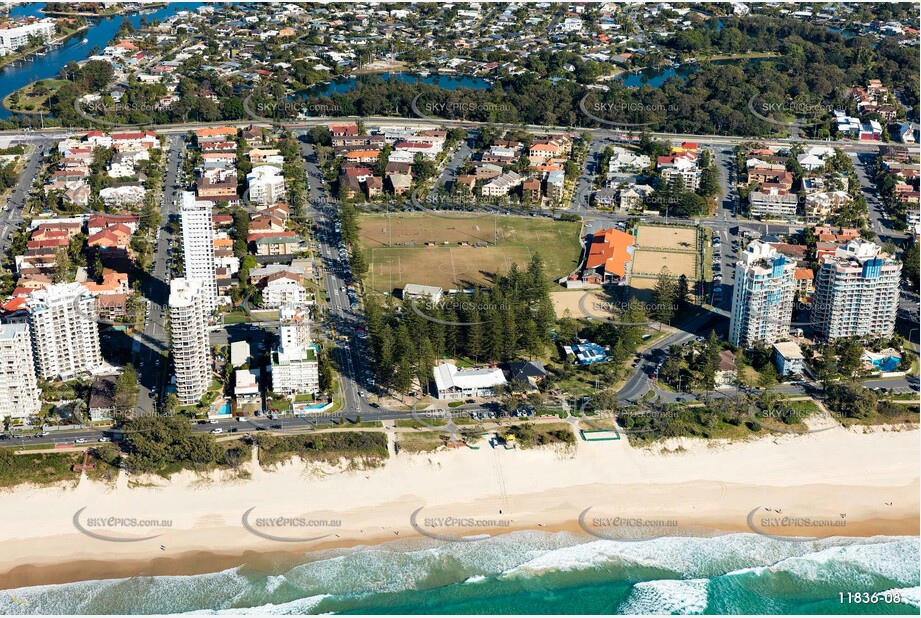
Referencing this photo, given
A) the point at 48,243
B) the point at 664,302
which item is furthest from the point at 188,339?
the point at 664,302

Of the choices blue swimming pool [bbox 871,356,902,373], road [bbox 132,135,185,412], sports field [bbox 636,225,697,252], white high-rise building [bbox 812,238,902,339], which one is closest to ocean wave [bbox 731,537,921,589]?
blue swimming pool [bbox 871,356,902,373]

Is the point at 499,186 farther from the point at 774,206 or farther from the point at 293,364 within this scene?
the point at 293,364

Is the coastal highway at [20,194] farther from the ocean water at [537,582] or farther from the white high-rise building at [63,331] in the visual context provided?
the ocean water at [537,582]

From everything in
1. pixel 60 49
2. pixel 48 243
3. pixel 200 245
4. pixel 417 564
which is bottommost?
pixel 417 564

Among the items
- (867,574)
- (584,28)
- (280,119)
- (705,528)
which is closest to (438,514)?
(705,528)

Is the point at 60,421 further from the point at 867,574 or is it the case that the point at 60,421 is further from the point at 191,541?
the point at 867,574

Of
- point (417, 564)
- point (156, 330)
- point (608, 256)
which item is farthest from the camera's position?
point (608, 256)
